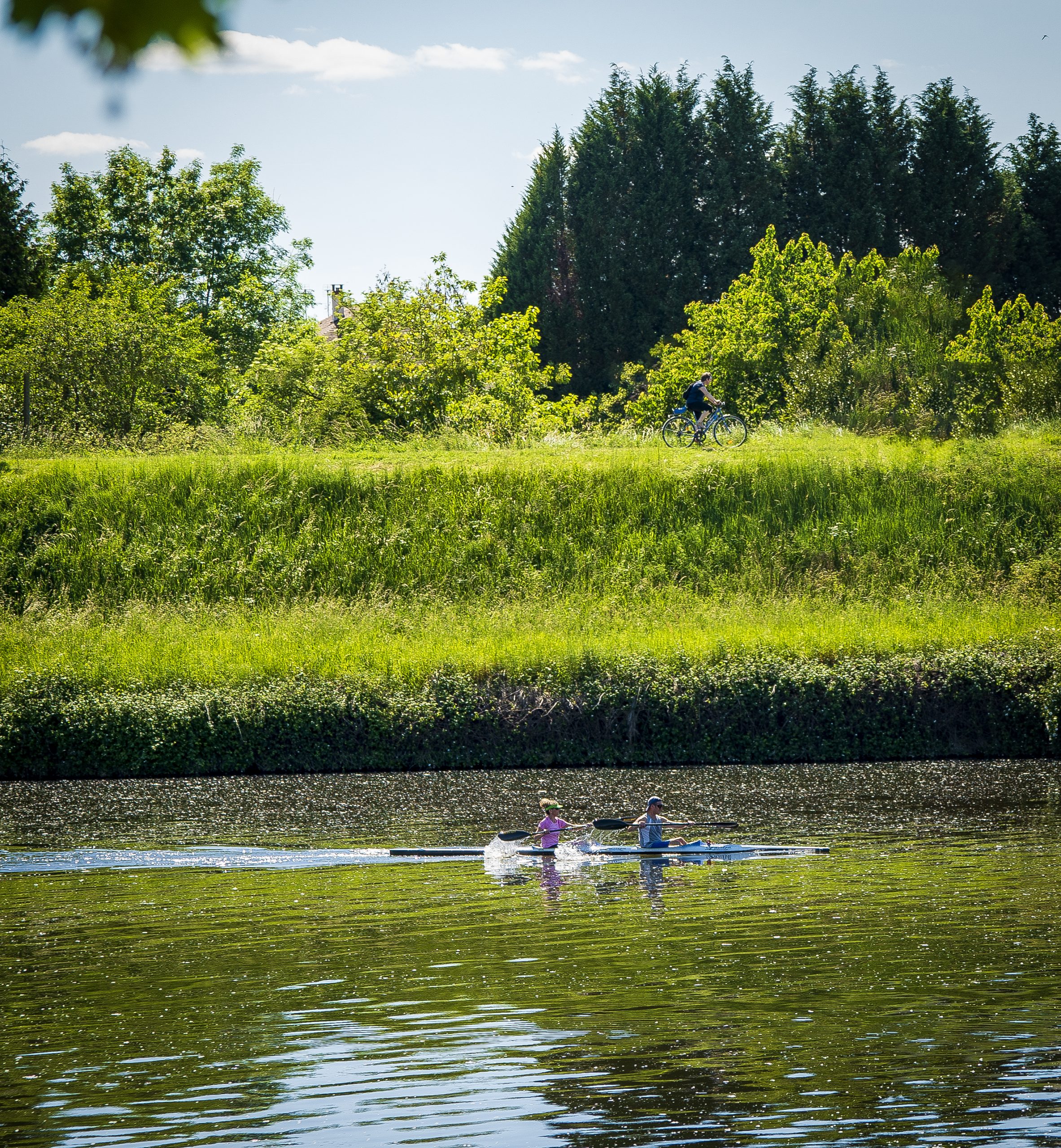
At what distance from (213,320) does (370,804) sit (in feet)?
152

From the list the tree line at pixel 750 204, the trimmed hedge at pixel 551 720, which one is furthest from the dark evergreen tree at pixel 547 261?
the trimmed hedge at pixel 551 720

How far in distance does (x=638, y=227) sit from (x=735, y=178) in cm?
623

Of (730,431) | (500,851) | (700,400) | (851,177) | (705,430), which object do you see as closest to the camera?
(500,851)

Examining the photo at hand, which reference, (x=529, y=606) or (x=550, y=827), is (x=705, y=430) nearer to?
(x=529, y=606)

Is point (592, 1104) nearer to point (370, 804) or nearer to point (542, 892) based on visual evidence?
point (542, 892)

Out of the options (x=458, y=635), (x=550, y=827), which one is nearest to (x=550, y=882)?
(x=550, y=827)

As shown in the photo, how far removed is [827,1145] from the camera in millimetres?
8148

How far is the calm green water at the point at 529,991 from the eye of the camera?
29.1ft

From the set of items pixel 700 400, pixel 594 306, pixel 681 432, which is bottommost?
pixel 681 432

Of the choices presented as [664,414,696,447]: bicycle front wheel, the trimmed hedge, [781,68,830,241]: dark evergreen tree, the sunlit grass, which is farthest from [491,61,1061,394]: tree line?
the trimmed hedge

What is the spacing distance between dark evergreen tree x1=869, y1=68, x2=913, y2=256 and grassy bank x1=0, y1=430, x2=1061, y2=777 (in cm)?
2719

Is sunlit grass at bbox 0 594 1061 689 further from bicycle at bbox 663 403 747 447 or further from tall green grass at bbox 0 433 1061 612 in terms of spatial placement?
bicycle at bbox 663 403 747 447

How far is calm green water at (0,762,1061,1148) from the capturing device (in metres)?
8.88

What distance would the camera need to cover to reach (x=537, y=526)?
42.8 meters
